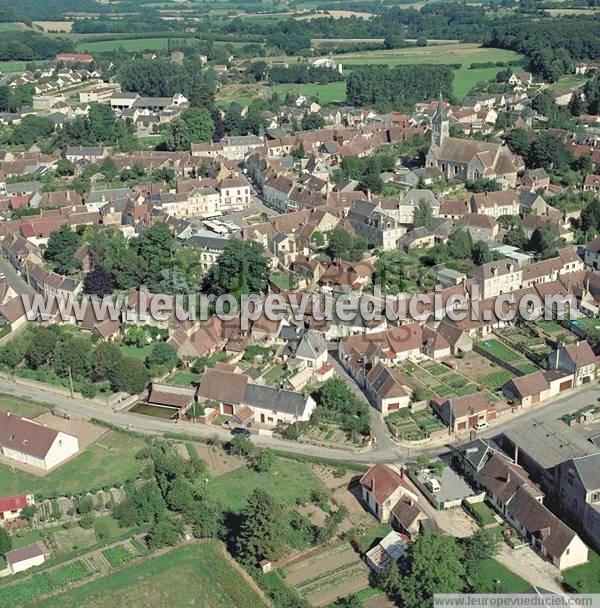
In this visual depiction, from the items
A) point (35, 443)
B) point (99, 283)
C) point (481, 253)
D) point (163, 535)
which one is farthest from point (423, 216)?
point (163, 535)

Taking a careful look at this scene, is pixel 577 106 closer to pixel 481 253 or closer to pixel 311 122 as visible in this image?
pixel 311 122

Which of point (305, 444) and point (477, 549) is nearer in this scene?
point (477, 549)

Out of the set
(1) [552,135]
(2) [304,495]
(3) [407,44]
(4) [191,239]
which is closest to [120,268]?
(4) [191,239]

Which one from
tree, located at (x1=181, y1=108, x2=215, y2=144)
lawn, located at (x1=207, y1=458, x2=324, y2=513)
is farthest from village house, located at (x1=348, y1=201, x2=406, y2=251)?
tree, located at (x1=181, y1=108, x2=215, y2=144)

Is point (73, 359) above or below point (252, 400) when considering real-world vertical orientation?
above

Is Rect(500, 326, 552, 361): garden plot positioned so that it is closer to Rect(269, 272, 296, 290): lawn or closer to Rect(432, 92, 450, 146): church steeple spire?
Rect(269, 272, 296, 290): lawn

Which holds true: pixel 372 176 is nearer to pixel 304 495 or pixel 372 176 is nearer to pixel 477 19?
pixel 304 495
